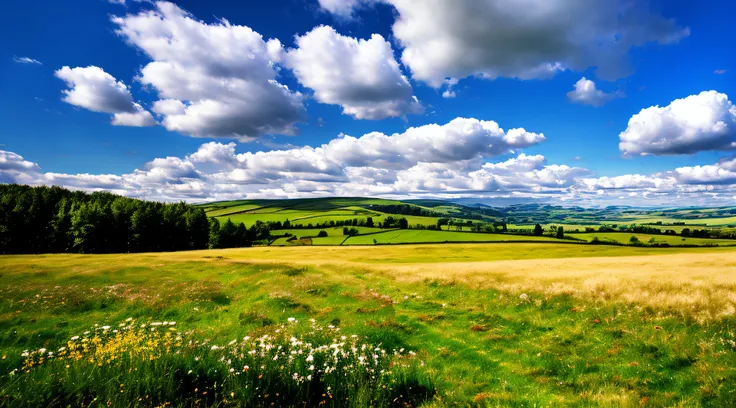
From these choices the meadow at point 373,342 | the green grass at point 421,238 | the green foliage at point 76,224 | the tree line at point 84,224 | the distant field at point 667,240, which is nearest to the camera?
the meadow at point 373,342

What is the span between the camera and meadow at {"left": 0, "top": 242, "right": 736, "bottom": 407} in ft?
23.9

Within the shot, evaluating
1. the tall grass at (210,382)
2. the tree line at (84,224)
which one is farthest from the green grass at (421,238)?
the tall grass at (210,382)

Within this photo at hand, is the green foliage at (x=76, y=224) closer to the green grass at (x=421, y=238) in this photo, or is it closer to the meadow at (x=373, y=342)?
the green grass at (x=421, y=238)

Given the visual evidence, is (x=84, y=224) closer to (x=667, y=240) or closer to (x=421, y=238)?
(x=421, y=238)

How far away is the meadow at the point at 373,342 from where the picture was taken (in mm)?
7270

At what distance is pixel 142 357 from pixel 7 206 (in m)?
104

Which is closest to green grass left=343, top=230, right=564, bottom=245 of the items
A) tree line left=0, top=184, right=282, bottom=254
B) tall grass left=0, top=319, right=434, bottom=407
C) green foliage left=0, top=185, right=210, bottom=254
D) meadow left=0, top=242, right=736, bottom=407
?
tree line left=0, top=184, right=282, bottom=254

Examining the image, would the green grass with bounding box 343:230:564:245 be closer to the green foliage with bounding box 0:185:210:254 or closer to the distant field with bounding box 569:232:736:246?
the distant field with bounding box 569:232:736:246

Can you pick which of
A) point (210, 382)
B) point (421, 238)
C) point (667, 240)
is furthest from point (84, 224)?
point (667, 240)

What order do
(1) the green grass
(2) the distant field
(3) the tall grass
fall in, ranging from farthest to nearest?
1. (1) the green grass
2. (2) the distant field
3. (3) the tall grass

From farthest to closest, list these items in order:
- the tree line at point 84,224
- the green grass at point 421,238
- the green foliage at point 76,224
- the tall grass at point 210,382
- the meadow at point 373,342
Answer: the green grass at point 421,238, the tree line at point 84,224, the green foliage at point 76,224, the meadow at point 373,342, the tall grass at point 210,382

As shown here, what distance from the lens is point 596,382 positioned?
9.24 m

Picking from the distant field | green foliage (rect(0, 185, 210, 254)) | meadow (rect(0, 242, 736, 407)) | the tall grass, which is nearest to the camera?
the tall grass

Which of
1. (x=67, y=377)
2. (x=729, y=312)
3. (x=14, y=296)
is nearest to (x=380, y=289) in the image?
(x=729, y=312)
